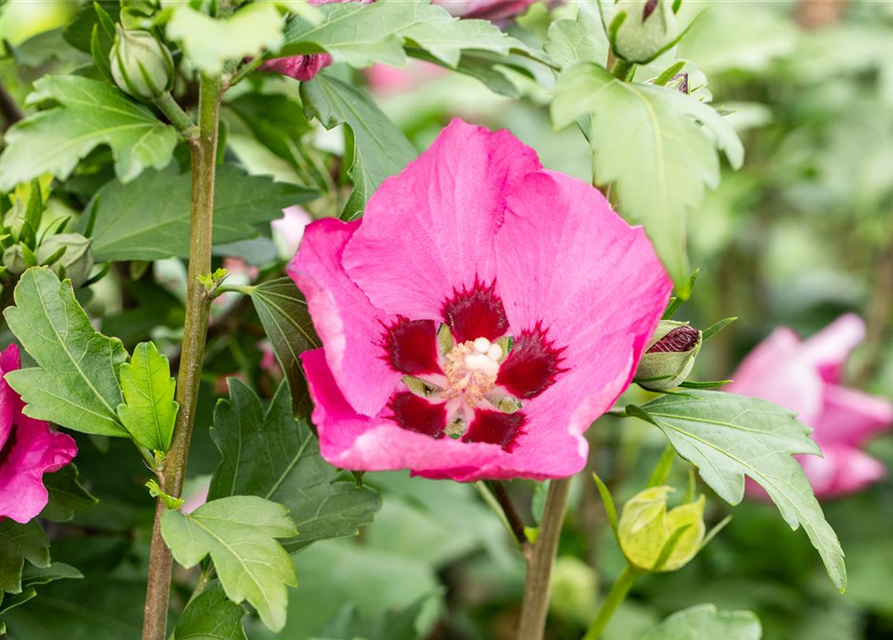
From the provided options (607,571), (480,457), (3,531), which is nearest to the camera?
(480,457)

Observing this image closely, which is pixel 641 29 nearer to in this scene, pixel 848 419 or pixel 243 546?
pixel 243 546

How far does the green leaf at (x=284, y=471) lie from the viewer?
26.9 inches

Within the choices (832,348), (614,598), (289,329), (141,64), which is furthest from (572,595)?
(141,64)

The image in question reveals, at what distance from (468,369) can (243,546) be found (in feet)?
0.65

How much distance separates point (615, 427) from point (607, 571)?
0.89 feet

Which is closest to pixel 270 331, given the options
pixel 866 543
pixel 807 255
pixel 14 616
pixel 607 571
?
pixel 14 616

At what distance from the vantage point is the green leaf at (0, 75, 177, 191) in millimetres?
552

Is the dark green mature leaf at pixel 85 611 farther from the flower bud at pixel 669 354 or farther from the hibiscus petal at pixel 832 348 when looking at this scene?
the hibiscus petal at pixel 832 348

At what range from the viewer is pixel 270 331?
0.63 metres

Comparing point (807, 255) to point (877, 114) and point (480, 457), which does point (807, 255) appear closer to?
point (877, 114)

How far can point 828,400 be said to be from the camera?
5.01ft

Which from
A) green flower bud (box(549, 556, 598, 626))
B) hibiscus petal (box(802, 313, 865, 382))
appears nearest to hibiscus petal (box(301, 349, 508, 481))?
green flower bud (box(549, 556, 598, 626))

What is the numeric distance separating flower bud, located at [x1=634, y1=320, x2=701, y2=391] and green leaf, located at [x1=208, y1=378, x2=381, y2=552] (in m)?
0.20

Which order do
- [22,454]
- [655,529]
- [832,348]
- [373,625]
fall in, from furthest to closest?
[832,348], [373,625], [655,529], [22,454]
